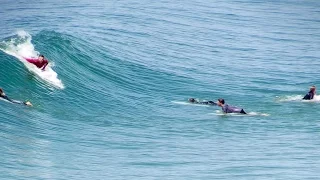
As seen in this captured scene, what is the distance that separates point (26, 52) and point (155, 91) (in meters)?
7.84

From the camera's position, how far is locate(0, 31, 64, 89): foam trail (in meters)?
46.5

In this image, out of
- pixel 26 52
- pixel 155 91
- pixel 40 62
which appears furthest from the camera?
pixel 155 91

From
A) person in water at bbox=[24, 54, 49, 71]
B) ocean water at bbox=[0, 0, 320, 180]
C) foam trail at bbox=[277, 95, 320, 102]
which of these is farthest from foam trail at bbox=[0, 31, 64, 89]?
foam trail at bbox=[277, 95, 320, 102]

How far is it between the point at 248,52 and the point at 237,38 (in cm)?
624

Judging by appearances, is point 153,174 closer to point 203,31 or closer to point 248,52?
point 248,52

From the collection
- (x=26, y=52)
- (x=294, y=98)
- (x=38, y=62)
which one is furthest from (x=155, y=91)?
(x=38, y=62)

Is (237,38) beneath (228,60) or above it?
above

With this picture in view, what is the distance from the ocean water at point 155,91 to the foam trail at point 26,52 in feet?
0.43

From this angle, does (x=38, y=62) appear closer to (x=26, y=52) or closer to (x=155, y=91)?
(x=26, y=52)

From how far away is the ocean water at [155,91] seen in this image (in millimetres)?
31000

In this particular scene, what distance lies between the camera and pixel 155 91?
53312mm

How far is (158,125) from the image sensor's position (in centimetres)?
4219

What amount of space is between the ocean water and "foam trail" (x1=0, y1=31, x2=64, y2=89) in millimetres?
132

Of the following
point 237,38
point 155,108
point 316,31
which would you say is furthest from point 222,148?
point 316,31
